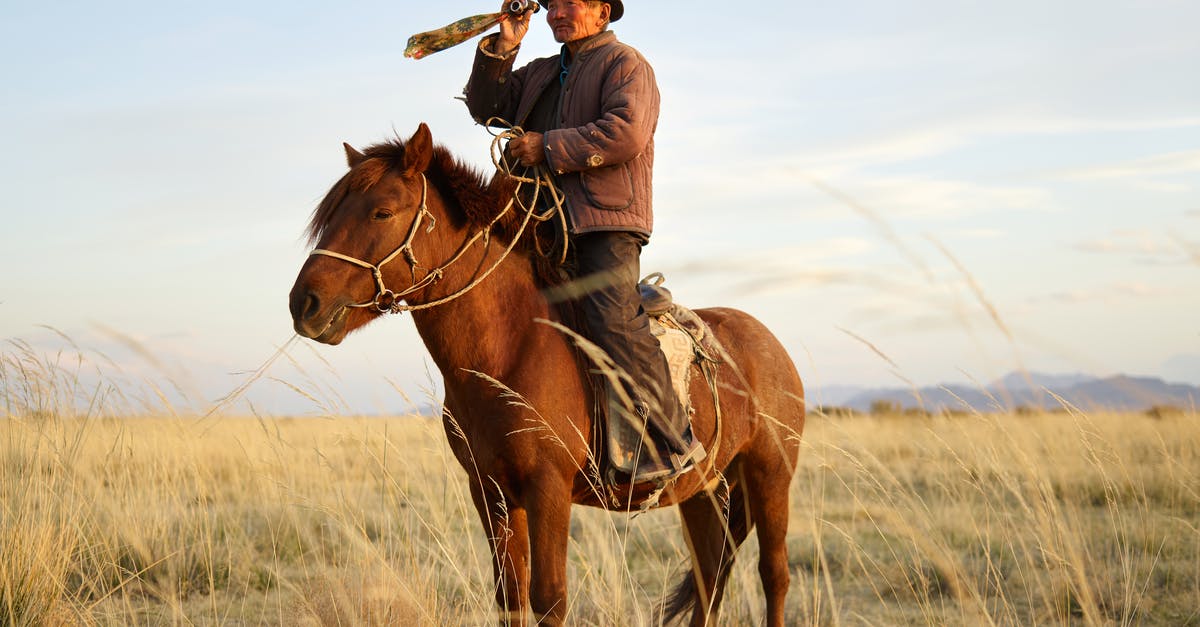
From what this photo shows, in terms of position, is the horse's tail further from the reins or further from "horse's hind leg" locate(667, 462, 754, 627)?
the reins

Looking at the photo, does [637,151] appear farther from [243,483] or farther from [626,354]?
[243,483]

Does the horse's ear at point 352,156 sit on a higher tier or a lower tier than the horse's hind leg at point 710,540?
higher

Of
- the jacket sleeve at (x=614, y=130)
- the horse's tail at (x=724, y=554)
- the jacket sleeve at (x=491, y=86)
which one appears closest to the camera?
the jacket sleeve at (x=614, y=130)

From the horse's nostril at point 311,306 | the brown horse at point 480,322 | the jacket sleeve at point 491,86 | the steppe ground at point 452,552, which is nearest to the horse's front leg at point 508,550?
the brown horse at point 480,322

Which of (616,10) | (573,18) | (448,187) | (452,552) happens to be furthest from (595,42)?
(452,552)

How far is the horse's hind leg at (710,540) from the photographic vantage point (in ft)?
16.0

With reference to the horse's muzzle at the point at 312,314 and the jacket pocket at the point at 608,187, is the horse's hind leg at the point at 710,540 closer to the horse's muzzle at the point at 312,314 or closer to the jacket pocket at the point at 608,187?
the jacket pocket at the point at 608,187

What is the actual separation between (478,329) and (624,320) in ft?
2.11

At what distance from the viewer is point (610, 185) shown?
153 inches

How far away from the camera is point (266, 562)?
6926 mm

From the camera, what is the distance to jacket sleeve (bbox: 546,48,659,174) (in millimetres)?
3750

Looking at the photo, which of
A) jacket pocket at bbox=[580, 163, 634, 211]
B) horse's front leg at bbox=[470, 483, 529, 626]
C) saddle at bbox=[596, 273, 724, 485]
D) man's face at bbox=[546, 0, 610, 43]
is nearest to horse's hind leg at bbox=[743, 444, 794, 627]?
saddle at bbox=[596, 273, 724, 485]

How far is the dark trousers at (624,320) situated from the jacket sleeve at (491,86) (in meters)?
0.91

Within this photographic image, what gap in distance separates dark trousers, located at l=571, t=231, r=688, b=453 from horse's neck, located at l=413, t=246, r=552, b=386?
0.97 feet
